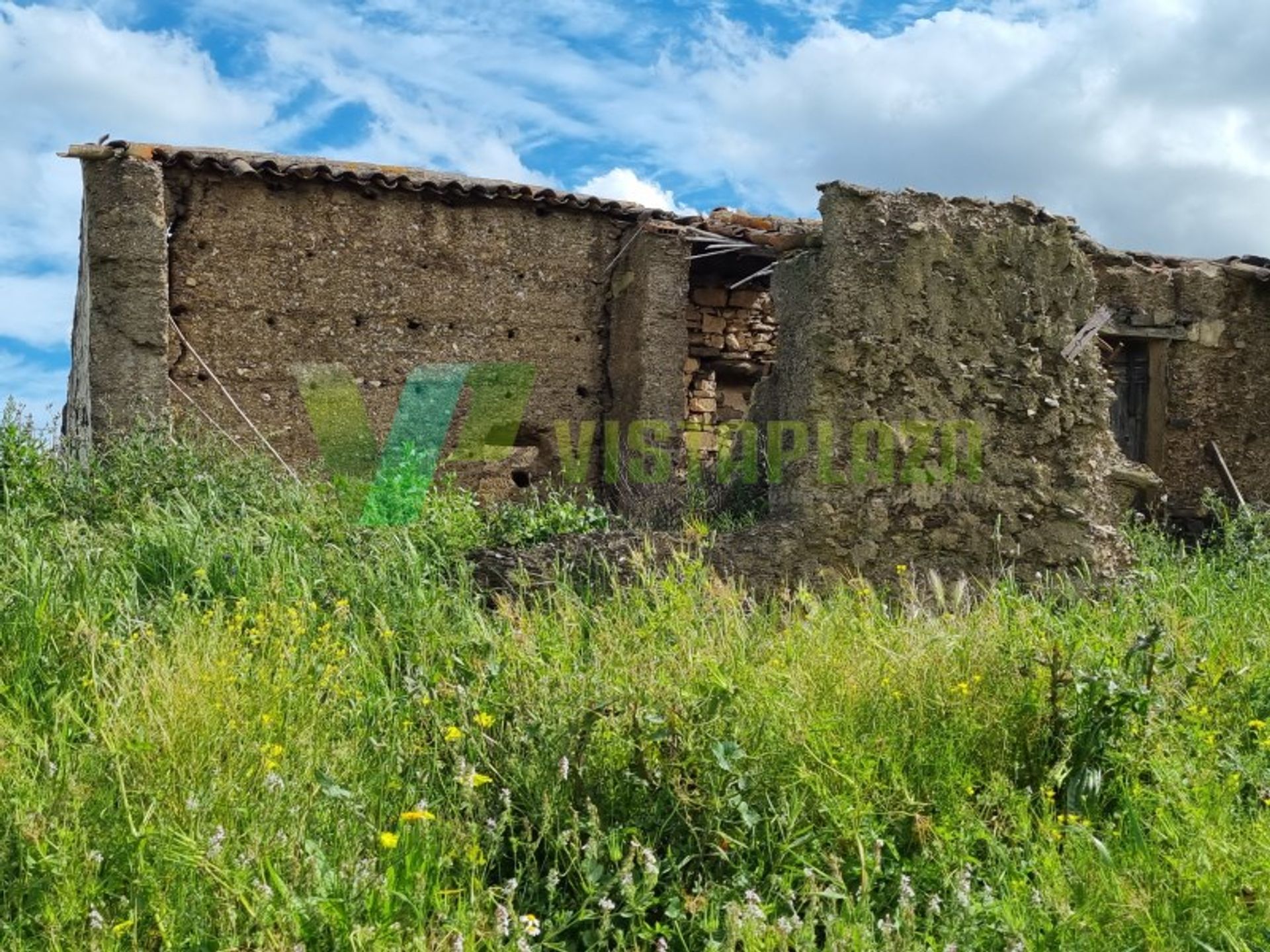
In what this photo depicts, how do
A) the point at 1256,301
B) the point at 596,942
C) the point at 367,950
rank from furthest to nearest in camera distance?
the point at 1256,301 → the point at 596,942 → the point at 367,950

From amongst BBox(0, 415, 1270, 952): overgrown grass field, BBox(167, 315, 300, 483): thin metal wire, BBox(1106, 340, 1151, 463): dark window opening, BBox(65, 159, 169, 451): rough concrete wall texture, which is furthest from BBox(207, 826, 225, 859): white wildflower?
BBox(1106, 340, 1151, 463): dark window opening

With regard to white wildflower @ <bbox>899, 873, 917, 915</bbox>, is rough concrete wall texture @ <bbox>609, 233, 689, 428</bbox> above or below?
above

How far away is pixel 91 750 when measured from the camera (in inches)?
138

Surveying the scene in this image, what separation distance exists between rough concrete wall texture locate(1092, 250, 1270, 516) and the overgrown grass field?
6933 millimetres

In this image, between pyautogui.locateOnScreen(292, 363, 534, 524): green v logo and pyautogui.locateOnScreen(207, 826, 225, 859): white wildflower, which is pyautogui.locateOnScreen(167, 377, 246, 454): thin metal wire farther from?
pyautogui.locateOnScreen(207, 826, 225, 859): white wildflower

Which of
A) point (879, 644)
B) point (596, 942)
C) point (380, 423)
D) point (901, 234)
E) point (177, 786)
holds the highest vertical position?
point (901, 234)

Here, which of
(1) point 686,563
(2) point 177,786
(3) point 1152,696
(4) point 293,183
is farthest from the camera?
(4) point 293,183

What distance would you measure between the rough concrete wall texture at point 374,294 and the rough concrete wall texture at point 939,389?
4003mm

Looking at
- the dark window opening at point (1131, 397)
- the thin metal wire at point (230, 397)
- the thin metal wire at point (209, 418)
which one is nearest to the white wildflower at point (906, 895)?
the thin metal wire at point (230, 397)

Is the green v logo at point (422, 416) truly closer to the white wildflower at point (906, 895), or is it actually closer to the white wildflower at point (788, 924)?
the white wildflower at point (906, 895)

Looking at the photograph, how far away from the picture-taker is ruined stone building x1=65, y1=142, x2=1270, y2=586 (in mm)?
6613

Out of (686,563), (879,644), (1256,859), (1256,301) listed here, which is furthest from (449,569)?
(1256,301)

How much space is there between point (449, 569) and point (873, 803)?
A: 3050 mm

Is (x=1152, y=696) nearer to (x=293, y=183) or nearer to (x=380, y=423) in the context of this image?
(x=380, y=423)
